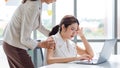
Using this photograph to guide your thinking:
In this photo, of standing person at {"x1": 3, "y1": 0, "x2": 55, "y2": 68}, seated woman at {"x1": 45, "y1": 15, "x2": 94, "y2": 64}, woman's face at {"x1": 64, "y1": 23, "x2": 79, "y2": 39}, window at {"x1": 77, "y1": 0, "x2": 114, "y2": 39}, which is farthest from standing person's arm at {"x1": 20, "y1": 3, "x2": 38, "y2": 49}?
window at {"x1": 77, "y1": 0, "x2": 114, "y2": 39}

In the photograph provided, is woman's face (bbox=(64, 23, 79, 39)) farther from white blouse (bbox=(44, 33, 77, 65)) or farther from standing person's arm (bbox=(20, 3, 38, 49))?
standing person's arm (bbox=(20, 3, 38, 49))

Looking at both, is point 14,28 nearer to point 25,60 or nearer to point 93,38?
point 25,60

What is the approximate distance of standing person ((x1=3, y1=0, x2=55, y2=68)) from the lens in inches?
81.5

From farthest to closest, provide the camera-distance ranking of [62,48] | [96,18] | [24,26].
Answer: [96,18]
[62,48]
[24,26]

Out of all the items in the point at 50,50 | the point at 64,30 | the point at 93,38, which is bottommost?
the point at 93,38

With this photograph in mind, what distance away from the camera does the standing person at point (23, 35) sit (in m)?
2.07

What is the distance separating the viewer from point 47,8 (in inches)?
168

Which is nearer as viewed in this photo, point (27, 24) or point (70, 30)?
point (27, 24)

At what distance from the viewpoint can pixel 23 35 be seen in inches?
81.7

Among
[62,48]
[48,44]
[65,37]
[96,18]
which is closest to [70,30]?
[65,37]

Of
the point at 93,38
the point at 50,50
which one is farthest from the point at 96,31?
the point at 50,50

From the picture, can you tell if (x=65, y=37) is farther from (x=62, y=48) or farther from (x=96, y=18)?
(x=96, y=18)

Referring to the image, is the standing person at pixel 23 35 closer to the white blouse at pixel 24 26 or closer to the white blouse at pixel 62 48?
the white blouse at pixel 24 26

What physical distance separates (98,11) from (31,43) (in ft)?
8.46
